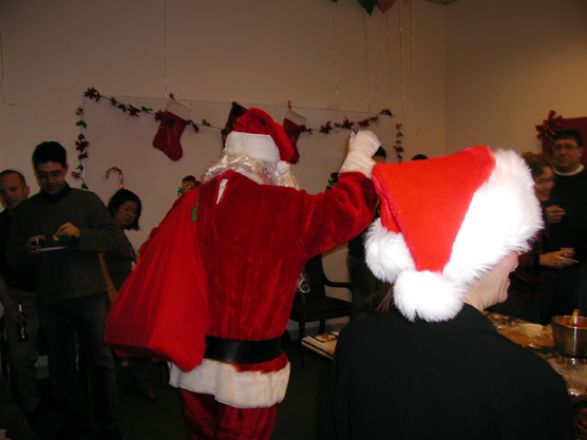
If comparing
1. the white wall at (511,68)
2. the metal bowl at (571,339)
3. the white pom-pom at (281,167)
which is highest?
the white wall at (511,68)

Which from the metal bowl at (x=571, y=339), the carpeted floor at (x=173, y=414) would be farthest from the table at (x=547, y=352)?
the carpeted floor at (x=173, y=414)

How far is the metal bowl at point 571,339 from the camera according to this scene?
1.55 meters

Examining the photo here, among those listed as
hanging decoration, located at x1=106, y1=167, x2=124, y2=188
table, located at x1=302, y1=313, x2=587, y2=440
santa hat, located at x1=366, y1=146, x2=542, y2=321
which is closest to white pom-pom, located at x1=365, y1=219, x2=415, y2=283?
santa hat, located at x1=366, y1=146, x2=542, y2=321

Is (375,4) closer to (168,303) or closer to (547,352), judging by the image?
(547,352)

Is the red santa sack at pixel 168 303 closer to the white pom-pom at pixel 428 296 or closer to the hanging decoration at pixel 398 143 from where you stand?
the white pom-pom at pixel 428 296

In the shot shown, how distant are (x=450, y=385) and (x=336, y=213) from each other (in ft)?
2.73

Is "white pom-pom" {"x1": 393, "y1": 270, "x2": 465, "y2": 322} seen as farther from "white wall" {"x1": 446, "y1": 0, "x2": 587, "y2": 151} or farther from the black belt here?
"white wall" {"x1": 446, "y1": 0, "x2": 587, "y2": 151}

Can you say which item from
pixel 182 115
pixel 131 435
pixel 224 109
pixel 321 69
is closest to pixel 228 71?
pixel 224 109

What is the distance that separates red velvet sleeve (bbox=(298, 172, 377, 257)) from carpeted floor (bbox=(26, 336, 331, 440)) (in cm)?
139

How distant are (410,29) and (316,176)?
2.21 m

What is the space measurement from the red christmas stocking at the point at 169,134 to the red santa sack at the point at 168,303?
2659 millimetres

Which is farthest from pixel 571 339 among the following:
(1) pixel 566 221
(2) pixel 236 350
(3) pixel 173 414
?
(3) pixel 173 414

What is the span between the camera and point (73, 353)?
8.82 ft

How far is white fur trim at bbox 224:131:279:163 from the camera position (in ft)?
6.21
